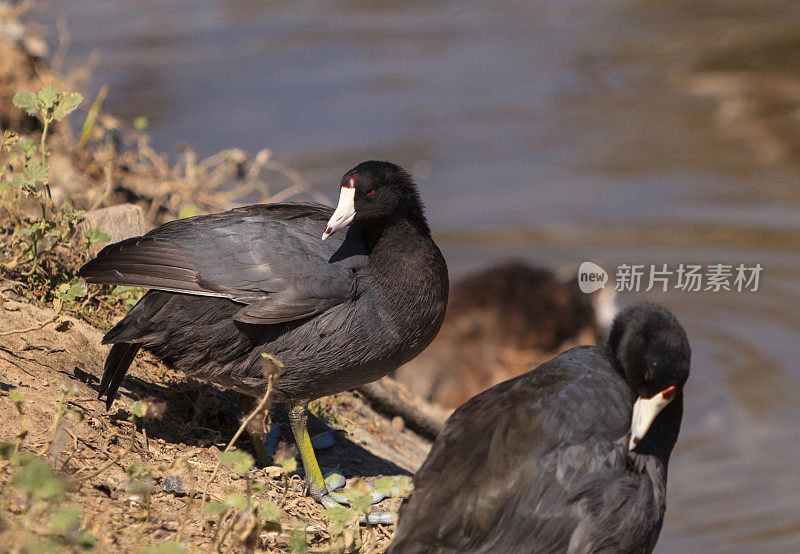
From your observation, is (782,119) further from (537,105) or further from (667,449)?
(667,449)

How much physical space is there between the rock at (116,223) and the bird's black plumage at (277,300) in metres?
0.88

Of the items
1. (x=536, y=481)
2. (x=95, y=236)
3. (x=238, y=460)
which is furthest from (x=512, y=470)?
(x=95, y=236)

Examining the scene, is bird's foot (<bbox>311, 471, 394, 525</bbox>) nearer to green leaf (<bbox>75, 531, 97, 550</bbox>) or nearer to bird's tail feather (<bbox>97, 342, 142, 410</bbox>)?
bird's tail feather (<bbox>97, 342, 142, 410</bbox>)

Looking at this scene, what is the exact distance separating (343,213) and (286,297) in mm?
357

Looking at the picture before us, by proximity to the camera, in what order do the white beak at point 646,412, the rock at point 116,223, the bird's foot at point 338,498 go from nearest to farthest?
the white beak at point 646,412, the bird's foot at point 338,498, the rock at point 116,223

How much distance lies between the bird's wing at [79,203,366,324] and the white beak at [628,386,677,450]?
41.3 inches

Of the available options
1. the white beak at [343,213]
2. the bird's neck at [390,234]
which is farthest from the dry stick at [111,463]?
the bird's neck at [390,234]

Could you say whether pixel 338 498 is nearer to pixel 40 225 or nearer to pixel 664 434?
pixel 664 434

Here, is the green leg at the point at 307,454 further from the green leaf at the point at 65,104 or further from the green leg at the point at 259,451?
the green leaf at the point at 65,104

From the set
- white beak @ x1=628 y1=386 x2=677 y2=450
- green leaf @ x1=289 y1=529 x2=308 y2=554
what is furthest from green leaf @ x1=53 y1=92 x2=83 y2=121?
white beak @ x1=628 y1=386 x2=677 y2=450

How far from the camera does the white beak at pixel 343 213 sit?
3.35m

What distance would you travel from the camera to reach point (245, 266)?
10.8 ft

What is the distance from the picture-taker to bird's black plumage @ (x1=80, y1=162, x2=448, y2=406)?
328 cm

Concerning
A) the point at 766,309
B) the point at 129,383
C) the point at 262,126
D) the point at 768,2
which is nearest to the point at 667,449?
the point at 129,383
